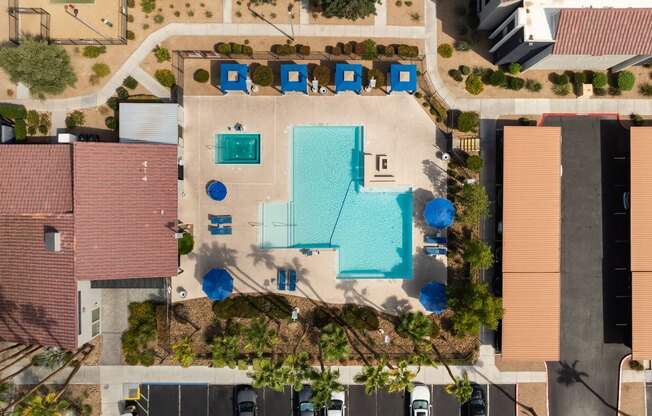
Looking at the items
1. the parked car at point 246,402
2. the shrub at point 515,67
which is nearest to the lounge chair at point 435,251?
the shrub at point 515,67

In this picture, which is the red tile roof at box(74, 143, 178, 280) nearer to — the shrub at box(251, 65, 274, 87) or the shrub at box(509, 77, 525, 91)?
the shrub at box(251, 65, 274, 87)

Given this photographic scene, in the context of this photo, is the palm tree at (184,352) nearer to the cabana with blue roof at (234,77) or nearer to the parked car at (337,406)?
the parked car at (337,406)

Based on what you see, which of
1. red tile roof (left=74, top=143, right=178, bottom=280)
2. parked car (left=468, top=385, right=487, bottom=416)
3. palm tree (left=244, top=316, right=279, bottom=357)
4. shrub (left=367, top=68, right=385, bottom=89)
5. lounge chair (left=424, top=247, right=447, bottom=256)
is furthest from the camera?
lounge chair (left=424, top=247, right=447, bottom=256)

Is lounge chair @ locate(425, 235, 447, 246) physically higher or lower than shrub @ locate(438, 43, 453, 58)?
lower

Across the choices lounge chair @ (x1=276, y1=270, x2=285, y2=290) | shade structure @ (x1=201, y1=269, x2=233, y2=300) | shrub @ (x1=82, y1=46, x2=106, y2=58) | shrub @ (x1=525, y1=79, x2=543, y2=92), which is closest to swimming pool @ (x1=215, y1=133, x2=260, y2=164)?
shade structure @ (x1=201, y1=269, x2=233, y2=300)

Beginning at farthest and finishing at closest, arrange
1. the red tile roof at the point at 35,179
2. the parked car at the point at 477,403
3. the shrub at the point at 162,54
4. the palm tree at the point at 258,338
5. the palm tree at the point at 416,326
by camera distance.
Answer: the parked car at the point at 477,403, the shrub at the point at 162,54, the palm tree at the point at 416,326, the palm tree at the point at 258,338, the red tile roof at the point at 35,179

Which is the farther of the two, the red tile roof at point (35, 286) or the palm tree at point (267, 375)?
the red tile roof at point (35, 286)

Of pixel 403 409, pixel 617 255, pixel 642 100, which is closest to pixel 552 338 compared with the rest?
pixel 617 255
